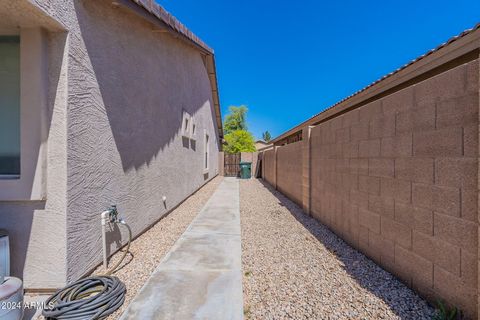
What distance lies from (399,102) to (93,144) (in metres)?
4.24

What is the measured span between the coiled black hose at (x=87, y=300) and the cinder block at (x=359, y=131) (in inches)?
163

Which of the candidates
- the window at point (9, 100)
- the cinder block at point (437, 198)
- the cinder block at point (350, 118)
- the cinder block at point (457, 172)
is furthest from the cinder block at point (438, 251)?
the window at point (9, 100)

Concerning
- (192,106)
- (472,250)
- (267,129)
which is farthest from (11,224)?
(267,129)

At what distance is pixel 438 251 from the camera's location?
2312 mm

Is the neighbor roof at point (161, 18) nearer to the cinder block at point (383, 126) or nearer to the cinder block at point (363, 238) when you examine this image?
the cinder block at point (383, 126)

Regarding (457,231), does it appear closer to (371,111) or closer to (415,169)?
(415,169)

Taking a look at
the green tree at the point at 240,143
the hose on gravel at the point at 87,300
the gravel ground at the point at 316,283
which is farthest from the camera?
the green tree at the point at 240,143

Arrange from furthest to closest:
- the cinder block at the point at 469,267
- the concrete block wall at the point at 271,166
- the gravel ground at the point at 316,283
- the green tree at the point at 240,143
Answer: the green tree at the point at 240,143
the concrete block wall at the point at 271,166
the gravel ground at the point at 316,283
the cinder block at the point at 469,267

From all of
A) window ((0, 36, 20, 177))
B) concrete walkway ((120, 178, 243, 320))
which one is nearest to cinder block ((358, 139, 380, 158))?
concrete walkway ((120, 178, 243, 320))

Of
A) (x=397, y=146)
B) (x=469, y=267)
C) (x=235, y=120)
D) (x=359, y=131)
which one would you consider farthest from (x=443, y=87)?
(x=235, y=120)

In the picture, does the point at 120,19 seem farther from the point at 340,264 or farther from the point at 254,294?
the point at 340,264

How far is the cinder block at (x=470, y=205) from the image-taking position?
77.3 inches

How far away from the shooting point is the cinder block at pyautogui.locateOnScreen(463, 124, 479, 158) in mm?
1979

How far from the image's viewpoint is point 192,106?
31.7 feet
